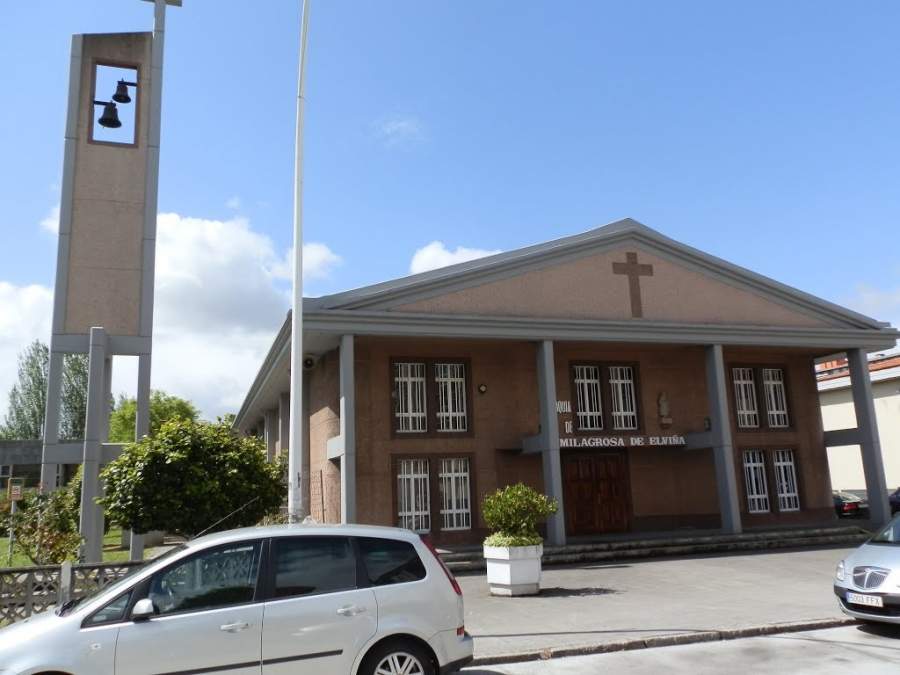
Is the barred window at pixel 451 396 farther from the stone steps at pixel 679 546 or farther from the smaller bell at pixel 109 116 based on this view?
the smaller bell at pixel 109 116

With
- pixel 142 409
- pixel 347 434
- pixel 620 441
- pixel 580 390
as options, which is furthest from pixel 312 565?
pixel 580 390

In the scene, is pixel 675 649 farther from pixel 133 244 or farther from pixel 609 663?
pixel 133 244

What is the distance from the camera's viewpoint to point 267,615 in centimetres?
577

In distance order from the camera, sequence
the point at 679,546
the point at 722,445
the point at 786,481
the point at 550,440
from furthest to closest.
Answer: the point at 786,481 < the point at 722,445 < the point at 679,546 < the point at 550,440

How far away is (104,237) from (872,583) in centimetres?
1515

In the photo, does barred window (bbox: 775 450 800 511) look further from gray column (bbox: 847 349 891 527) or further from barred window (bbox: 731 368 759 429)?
gray column (bbox: 847 349 891 527)

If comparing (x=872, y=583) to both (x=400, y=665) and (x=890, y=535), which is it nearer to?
(x=890, y=535)

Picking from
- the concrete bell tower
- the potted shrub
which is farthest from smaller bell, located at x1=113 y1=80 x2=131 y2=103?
the potted shrub

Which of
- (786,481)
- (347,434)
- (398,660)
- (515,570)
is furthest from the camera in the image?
(786,481)

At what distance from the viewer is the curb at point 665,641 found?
8102 millimetres

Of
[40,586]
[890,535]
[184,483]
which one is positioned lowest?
[40,586]

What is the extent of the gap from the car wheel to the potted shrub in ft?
20.0

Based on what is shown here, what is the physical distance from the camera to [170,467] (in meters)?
10.4

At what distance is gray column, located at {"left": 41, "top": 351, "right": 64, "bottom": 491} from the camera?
46.9 feet
